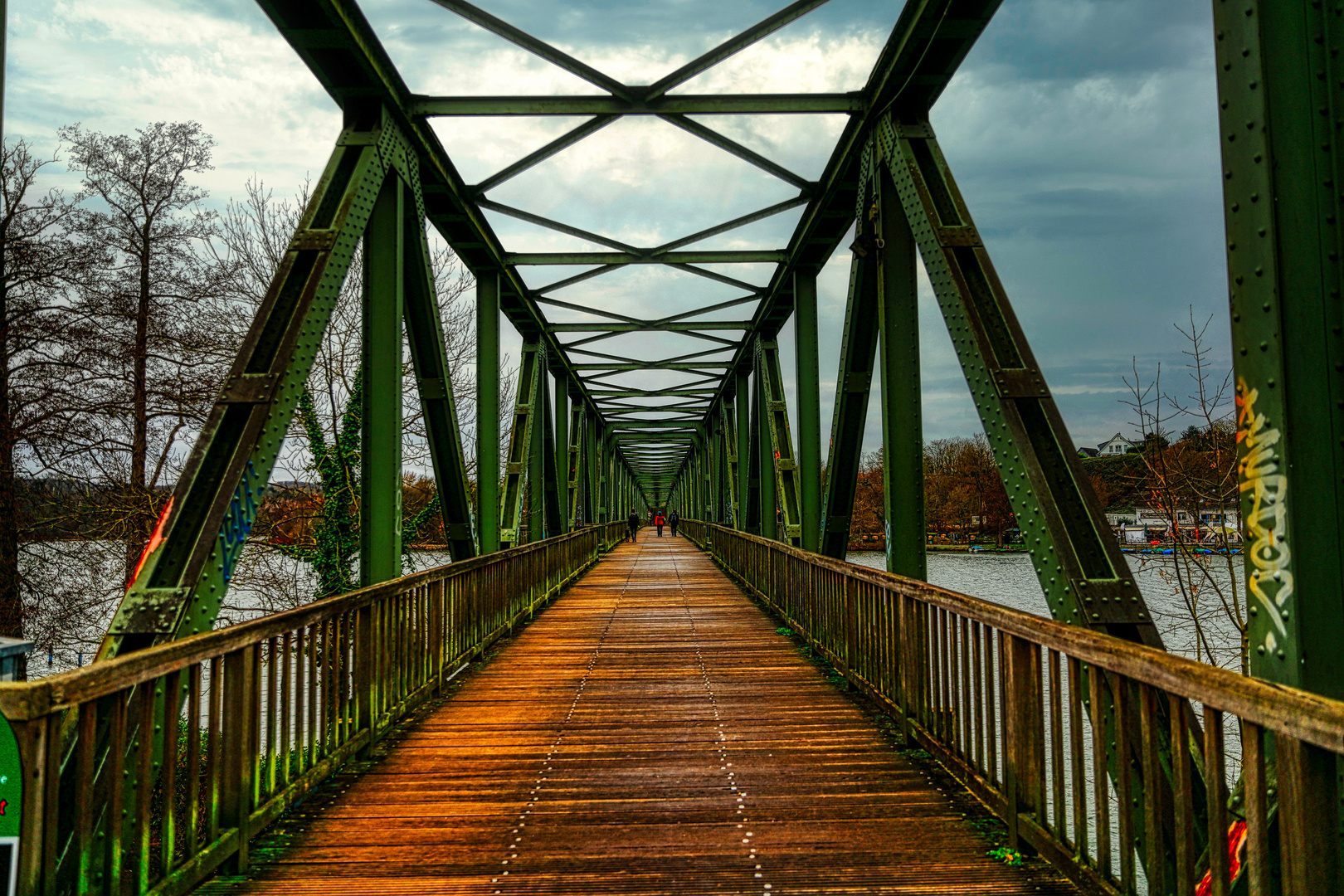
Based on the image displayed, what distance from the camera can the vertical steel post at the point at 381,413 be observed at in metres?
6.41

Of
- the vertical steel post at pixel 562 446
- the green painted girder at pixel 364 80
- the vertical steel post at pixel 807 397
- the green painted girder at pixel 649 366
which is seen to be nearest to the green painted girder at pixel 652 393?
the green painted girder at pixel 649 366

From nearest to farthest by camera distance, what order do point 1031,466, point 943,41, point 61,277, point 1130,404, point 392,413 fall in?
point 1031,466
point 943,41
point 392,413
point 1130,404
point 61,277

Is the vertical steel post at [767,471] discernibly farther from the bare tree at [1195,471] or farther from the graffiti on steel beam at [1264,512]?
the graffiti on steel beam at [1264,512]

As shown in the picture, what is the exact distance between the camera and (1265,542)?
250 cm

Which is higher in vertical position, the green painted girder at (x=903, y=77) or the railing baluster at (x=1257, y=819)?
the green painted girder at (x=903, y=77)

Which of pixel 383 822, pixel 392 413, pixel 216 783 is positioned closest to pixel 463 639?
pixel 392 413

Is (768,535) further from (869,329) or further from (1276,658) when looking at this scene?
(1276,658)

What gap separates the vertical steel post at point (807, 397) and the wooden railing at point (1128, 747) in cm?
606

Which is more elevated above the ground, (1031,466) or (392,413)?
(392,413)

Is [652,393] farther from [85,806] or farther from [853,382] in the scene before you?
[85,806]

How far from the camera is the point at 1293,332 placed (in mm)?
2426

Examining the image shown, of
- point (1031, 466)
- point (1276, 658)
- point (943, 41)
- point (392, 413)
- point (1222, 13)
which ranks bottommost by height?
point (1276, 658)

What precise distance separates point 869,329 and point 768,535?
7735 millimetres

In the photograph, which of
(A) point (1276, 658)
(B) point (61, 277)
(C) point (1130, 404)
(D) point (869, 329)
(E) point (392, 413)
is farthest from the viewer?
(B) point (61, 277)
